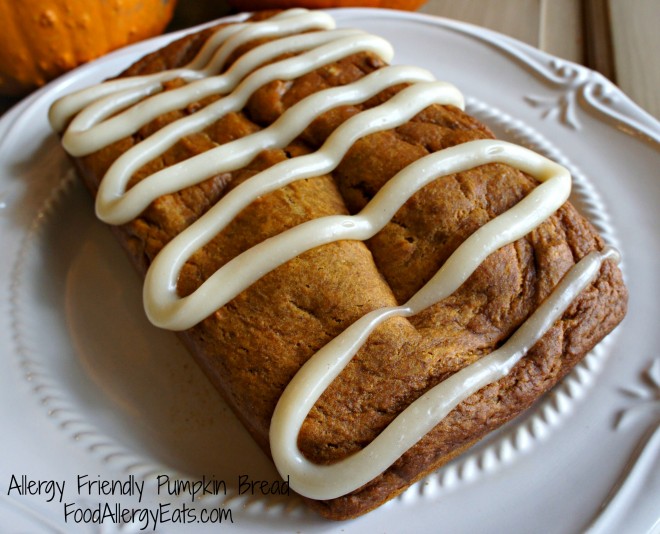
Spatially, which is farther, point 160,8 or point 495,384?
point 160,8

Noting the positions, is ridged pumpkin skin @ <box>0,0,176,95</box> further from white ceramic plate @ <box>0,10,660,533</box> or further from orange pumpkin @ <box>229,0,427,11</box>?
orange pumpkin @ <box>229,0,427,11</box>

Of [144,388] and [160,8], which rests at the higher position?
[160,8]

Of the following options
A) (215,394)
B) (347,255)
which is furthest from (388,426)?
(215,394)

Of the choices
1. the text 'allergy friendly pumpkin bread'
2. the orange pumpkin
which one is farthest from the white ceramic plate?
the orange pumpkin

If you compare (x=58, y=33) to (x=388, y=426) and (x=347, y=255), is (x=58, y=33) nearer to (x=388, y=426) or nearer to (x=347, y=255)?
(x=347, y=255)

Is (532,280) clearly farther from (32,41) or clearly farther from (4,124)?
(32,41)

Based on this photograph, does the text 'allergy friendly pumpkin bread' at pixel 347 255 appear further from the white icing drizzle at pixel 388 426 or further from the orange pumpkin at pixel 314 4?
the orange pumpkin at pixel 314 4

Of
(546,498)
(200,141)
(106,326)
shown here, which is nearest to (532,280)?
(546,498)
